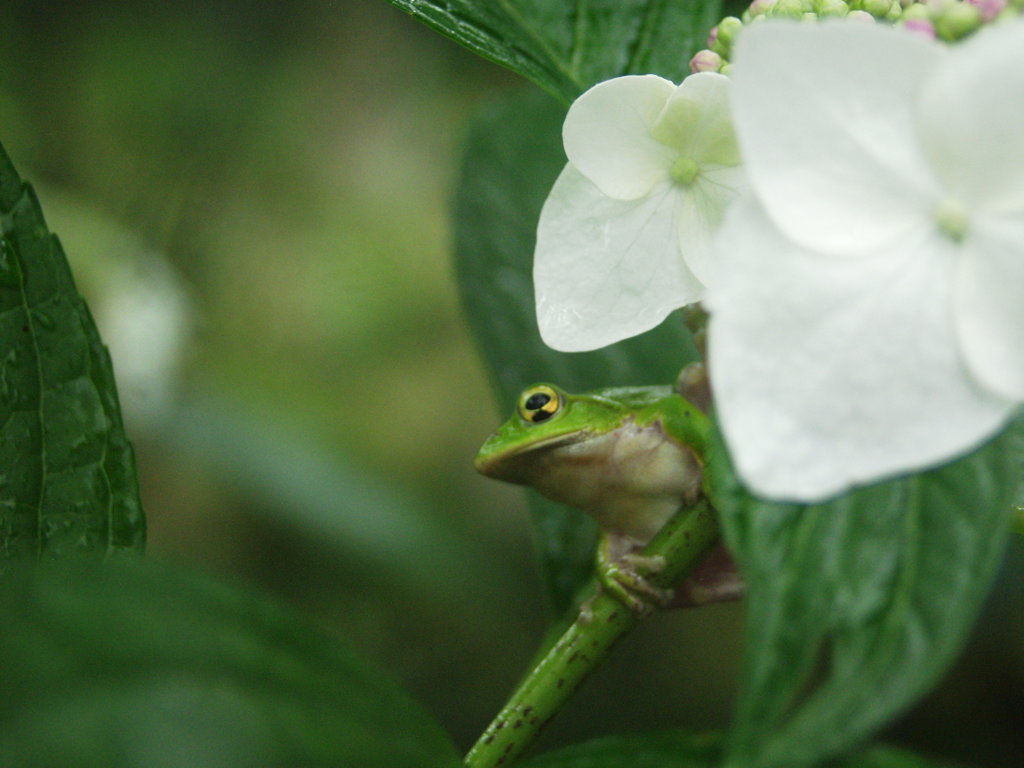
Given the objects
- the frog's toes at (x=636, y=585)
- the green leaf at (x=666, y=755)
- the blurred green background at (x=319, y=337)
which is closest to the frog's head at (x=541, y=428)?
the frog's toes at (x=636, y=585)

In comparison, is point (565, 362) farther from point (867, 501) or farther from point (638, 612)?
point (867, 501)

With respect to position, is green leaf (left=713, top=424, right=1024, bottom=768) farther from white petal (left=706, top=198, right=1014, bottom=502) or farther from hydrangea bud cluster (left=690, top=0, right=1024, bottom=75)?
hydrangea bud cluster (left=690, top=0, right=1024, bottom=75)

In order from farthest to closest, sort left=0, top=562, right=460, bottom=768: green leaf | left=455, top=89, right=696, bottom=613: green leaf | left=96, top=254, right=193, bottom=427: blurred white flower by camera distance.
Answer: left=96, top=254, right=193, bottom=427: blurred white flower, left=455, top=89, right=696, bottom=613: green leaf, left=0, top=562, right=460, bottom=768: green leaf

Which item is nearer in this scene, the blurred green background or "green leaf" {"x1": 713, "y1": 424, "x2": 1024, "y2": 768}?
"green leaf" {"x1": 713, "y1": 424, "x2": 1024, "y2": 768}

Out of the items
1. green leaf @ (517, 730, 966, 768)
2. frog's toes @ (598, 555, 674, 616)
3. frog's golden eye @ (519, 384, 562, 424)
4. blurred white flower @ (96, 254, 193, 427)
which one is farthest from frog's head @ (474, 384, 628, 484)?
blurred white flower @ (96, 254, 193, 427)

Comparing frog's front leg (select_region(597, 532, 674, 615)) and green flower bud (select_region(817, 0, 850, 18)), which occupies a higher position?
green flower bud (select_region(817, 0, 850, 18))

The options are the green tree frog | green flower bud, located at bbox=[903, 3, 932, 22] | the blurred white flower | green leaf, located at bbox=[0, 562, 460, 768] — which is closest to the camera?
green leaf, located at bbox=[0, 562, 460, 768]

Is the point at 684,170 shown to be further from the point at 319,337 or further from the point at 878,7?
the point at 319,337
